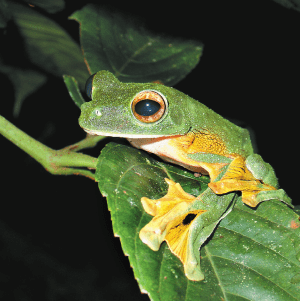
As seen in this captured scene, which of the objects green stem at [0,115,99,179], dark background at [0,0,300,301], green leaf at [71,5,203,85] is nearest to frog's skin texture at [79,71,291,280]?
green stem at [0,115,99,179]

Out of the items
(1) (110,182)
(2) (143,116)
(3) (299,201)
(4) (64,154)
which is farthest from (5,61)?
(3) (299,201)

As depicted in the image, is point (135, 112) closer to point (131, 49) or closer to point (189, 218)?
point (189, 218)

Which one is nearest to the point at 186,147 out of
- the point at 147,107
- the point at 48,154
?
the point at 147,107

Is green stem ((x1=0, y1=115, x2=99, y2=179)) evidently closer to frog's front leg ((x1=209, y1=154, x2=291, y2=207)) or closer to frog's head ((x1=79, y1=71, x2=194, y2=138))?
frog's head ((x1=79, y1=71, x2=194, y2=138))

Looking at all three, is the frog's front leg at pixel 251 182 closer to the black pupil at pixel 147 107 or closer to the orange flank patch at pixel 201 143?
the orange flank patch at pixel 201 143

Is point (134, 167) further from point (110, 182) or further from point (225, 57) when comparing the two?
point (225, 57)

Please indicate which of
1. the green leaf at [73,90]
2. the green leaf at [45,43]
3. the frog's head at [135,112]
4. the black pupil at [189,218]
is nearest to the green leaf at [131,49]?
the green leaf at [73,90]
